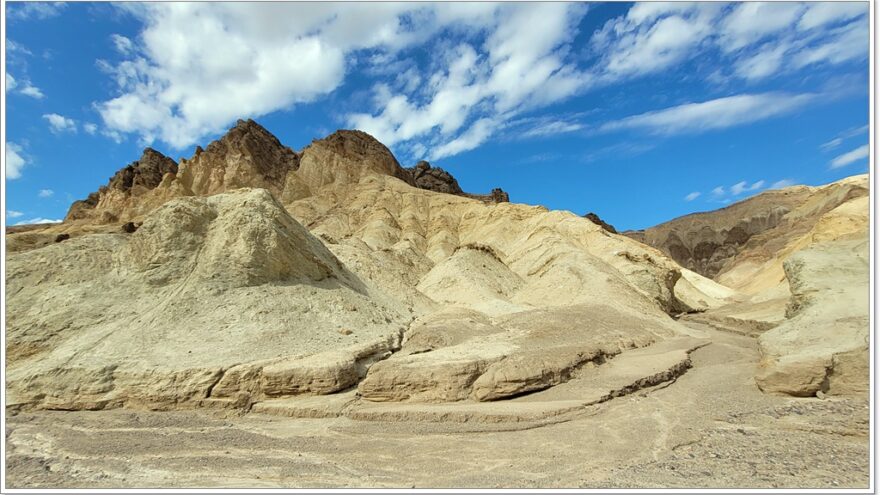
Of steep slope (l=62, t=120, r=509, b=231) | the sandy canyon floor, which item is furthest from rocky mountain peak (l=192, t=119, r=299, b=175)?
the sandy canyon floor

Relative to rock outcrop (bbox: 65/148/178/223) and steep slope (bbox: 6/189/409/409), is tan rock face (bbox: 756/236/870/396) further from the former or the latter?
rock outcrop (bbox: 65/148/178/223)

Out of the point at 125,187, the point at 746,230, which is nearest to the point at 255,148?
the point at 125,187

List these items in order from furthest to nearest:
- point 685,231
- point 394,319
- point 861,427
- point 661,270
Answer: point 685,231 → point 661,270 → point 394,319 → point 861,427

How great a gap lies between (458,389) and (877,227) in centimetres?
716

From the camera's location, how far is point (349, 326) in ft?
49.2

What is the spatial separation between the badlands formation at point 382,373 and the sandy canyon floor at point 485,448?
0.16ft

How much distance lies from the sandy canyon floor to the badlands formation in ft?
0.16

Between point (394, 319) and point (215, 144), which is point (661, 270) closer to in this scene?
point (394, 319)

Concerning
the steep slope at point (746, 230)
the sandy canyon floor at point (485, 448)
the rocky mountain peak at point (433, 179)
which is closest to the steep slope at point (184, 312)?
the sandy canyon floor at point (485, 448)

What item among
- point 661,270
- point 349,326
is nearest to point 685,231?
point 661,270

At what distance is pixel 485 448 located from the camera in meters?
7.55

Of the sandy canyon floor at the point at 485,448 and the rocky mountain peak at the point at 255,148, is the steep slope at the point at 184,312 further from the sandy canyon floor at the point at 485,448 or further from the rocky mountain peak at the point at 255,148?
the rocky mountain peak at the point at 255,148

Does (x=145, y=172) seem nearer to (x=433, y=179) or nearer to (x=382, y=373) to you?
(x=433, y=179)

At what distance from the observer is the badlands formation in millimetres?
6906
